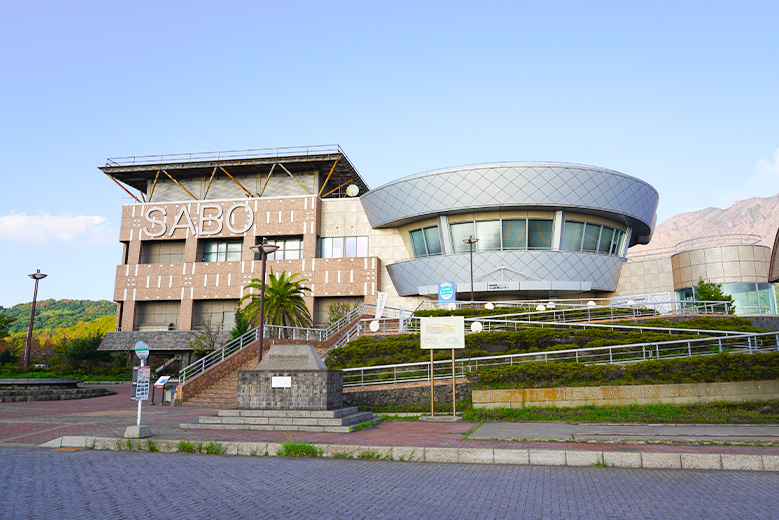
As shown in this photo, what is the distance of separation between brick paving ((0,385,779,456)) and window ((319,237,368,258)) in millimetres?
28036

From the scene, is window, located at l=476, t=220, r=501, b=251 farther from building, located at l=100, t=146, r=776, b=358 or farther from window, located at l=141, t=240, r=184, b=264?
window, located at l=141, t=240, r=184, b=264

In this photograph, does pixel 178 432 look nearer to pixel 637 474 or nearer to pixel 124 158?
pixel 637 474

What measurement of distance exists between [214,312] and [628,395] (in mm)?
39441

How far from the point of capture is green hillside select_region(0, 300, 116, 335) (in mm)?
109938

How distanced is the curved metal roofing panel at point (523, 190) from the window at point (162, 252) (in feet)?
72.7

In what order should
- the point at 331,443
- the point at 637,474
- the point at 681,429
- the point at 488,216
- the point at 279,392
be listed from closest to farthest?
the point at 637,474
the point at 331,443
the point at 681,429
the point at 279,392
the point at 488,216

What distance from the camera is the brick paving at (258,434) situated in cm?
1003

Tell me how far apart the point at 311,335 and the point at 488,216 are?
657 inches

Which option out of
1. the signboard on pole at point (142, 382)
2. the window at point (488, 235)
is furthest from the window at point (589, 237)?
the signboard on pole at point (142, 382)

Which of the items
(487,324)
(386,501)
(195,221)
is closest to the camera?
(386,501)

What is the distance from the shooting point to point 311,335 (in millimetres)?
32719

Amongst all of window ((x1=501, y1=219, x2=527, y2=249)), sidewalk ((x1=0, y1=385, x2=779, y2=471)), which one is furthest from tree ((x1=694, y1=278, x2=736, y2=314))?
sidewalk ((x1=0, y1=385, x2=779, y2=471))

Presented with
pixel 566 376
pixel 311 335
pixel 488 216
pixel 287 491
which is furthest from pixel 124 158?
pixel 287 491

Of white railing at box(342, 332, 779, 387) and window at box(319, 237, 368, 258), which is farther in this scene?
window at box(319, 237, 368, 258)
